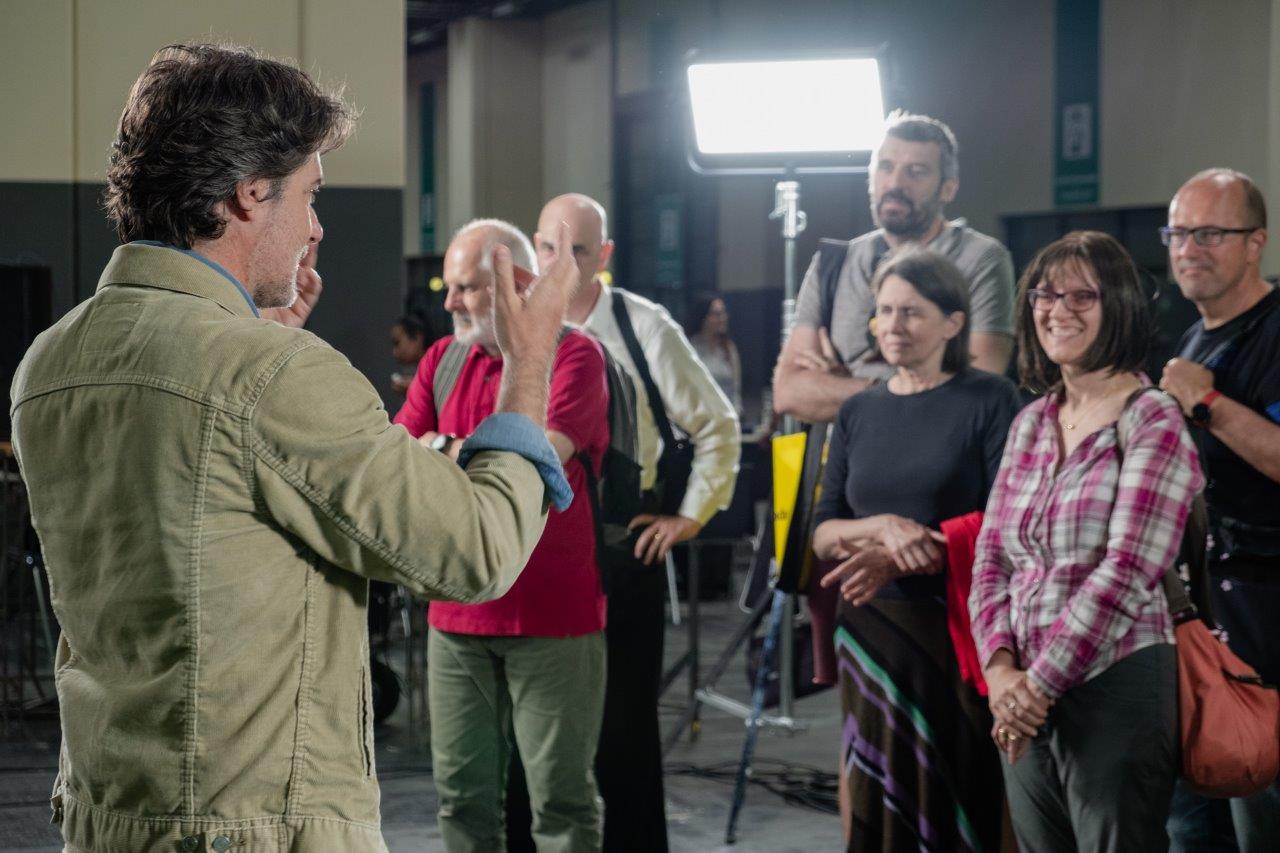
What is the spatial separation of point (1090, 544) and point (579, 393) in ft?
3.44

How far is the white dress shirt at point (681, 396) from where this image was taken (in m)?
3.85

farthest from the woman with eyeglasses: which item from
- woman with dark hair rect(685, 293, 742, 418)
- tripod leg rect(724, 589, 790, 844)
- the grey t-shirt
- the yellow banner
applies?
woman with dark hair rect(685, 293, 742, 418)

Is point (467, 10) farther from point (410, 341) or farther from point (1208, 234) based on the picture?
point (1208, 234)

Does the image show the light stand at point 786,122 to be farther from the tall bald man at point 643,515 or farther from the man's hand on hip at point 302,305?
the man's hand on hip at point 302,305

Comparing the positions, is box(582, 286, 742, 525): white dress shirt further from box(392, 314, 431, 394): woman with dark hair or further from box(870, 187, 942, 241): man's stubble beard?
box(392, 314, 431, 394): woman with dark hair

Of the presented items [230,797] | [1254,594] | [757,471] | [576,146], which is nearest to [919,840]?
[1254,594]

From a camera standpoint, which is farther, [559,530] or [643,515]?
[643,515]

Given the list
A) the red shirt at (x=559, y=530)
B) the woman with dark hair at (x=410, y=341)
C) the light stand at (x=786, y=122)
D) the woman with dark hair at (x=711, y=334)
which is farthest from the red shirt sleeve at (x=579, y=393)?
the woman with dark hair at (x=711, y=334)

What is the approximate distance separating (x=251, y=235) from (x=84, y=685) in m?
0.46

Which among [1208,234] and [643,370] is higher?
[1208,234]

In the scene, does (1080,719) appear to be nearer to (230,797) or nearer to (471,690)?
(471,690)

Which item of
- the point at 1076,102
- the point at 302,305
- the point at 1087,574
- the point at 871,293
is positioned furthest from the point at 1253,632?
the point at 1076,102

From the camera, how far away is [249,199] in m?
1.42

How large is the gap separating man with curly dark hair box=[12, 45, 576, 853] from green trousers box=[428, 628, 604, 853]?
57.9 inches
